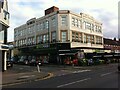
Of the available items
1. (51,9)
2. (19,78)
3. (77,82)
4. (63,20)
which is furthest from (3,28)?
(51,9)

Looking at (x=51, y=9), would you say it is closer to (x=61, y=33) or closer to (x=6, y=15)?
(x=61, y=33)

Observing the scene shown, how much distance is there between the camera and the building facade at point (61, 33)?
52.2 meters

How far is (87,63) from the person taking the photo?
46.9 meters

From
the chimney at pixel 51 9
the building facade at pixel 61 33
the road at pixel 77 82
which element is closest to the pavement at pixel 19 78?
the road at pixel 77 82

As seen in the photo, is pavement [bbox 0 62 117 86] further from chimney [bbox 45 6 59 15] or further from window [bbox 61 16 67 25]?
chimney [bbox 45 6 59 15]

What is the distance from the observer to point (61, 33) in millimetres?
52688

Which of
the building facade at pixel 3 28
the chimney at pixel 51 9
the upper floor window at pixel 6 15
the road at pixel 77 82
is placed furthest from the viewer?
the chimney at pixel 51 9

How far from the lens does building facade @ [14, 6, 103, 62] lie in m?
52.2

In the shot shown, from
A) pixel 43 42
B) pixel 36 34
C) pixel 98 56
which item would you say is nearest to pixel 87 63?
pixel 98 56

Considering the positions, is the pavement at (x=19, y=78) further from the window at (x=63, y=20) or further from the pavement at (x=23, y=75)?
the window at (x=63, y=20)

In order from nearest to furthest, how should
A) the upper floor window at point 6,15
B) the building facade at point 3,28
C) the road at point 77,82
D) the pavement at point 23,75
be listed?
the road at point 77,82, the pavement at point 23,75, the building facade at point 3,28, the upper floor window at point 6,15

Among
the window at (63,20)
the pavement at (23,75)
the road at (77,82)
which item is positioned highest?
the window at (63,20)

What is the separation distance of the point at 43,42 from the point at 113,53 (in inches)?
766

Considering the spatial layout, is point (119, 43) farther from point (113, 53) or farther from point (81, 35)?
point (81, 35)
